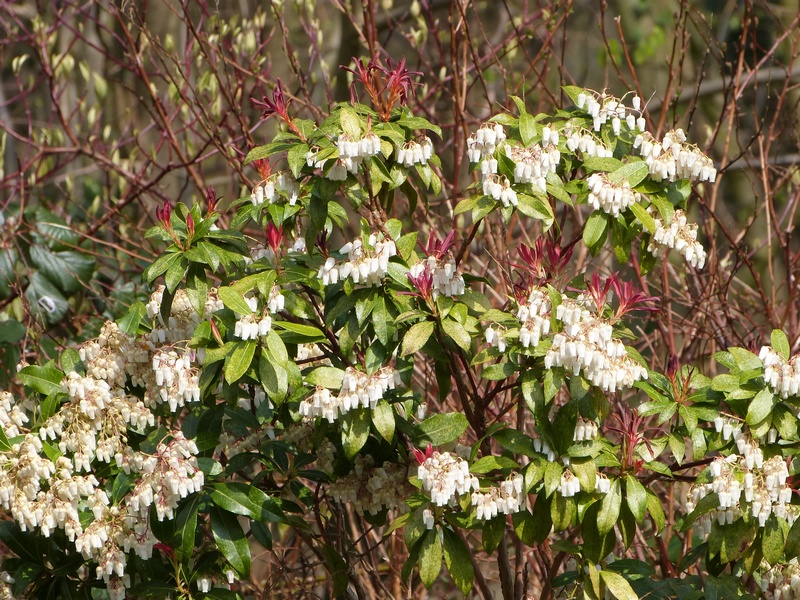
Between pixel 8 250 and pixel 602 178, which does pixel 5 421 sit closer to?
pixel 602 178

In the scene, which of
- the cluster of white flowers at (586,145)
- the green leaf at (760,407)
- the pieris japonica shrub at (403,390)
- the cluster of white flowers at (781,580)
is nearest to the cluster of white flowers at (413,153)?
the pieris japonica shrub at (403,390)

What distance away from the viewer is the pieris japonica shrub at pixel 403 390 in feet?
7.80

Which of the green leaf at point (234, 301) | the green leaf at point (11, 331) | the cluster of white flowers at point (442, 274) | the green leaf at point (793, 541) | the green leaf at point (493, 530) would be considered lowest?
the green leaf at point (493, 530)

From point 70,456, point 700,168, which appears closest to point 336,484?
point 70,456

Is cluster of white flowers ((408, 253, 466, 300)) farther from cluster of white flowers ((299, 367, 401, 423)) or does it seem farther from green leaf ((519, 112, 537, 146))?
green leaf ((519, 112, 537, 146))

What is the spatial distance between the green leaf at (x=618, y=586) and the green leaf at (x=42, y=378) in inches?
65.3

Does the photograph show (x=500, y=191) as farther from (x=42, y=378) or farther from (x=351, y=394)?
(x=42, y=378)

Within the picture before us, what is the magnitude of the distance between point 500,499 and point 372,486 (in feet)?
1.46

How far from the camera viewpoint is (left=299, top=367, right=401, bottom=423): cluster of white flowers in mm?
2350

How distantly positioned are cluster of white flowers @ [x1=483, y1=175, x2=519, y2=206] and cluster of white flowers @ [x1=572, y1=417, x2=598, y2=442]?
604 mm

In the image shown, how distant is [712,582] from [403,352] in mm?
1097

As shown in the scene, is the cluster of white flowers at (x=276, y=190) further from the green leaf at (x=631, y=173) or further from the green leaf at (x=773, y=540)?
the green leaf at (x=773, y=540)

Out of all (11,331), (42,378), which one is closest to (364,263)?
(42,378)

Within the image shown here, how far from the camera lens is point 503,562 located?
299 cm
